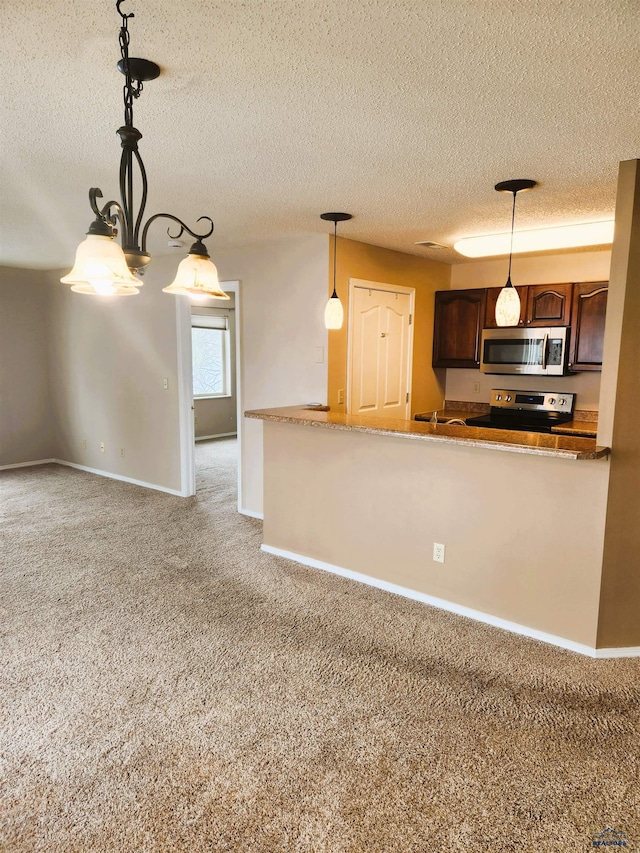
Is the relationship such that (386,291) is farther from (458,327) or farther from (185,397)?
(185,397)

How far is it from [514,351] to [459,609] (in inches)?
94.1

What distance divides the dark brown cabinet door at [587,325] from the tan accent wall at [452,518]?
73.4 inches

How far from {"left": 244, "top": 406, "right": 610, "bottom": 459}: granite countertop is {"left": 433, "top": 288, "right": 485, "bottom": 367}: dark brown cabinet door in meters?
1.93

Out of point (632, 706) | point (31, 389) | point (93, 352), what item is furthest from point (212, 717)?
point (31, 389)

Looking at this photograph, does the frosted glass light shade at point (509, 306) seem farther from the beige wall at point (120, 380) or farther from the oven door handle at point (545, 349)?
the beige wall at point (120, 380)

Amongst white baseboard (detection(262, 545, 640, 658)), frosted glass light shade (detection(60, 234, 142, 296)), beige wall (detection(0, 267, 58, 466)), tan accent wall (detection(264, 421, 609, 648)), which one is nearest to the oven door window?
tan accent wall (detection(264, 421, 609, 648))

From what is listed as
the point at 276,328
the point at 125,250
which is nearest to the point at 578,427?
the point at 276,328

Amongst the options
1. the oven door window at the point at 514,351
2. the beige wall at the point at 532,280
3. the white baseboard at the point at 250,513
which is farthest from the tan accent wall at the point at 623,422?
the white baseboard at the point at 250,513

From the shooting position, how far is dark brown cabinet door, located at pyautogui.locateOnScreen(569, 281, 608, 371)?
412cm

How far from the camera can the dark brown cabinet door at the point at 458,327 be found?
492 centimetres

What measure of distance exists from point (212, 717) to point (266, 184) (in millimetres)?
2605

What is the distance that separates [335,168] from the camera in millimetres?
2621

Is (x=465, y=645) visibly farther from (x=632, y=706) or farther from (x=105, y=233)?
(x=105, y=233)

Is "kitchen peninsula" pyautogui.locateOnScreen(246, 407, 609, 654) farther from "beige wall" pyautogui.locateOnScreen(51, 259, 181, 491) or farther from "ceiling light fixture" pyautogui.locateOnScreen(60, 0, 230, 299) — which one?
"beige wall" pyautogui.locateOnScreen(51, 259, 181, 491)
